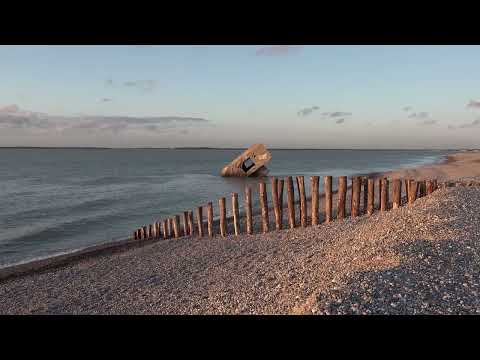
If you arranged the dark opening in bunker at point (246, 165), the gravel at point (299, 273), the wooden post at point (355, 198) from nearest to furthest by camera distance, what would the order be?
the gravel at point (299, 273) < the wooden post at point (355, 198) < the dark opening in bunker at point (246, 165)

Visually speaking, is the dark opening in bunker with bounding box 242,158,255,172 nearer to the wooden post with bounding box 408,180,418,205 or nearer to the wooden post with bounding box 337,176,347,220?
the wooden post with bounding box 337,176,347,220

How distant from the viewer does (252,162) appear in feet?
129

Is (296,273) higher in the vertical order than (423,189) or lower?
lower

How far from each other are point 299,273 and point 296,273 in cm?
7

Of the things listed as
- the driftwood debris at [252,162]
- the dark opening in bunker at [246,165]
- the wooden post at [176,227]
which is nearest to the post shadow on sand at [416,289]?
the wooden post at [176,227]

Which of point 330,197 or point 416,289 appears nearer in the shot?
point 416,289

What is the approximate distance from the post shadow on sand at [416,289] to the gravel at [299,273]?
14mm

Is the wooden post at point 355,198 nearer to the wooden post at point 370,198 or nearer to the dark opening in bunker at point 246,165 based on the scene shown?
the wooden post at point 370,198

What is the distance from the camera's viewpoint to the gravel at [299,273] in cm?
457

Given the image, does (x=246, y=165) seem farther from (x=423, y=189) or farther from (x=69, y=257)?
(x=423, y=189)

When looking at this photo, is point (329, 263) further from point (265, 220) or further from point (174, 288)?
point (265, 220)

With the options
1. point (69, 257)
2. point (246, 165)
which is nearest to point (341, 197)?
point (69, 257)

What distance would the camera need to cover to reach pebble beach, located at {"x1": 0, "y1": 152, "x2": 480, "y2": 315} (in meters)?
4.58
